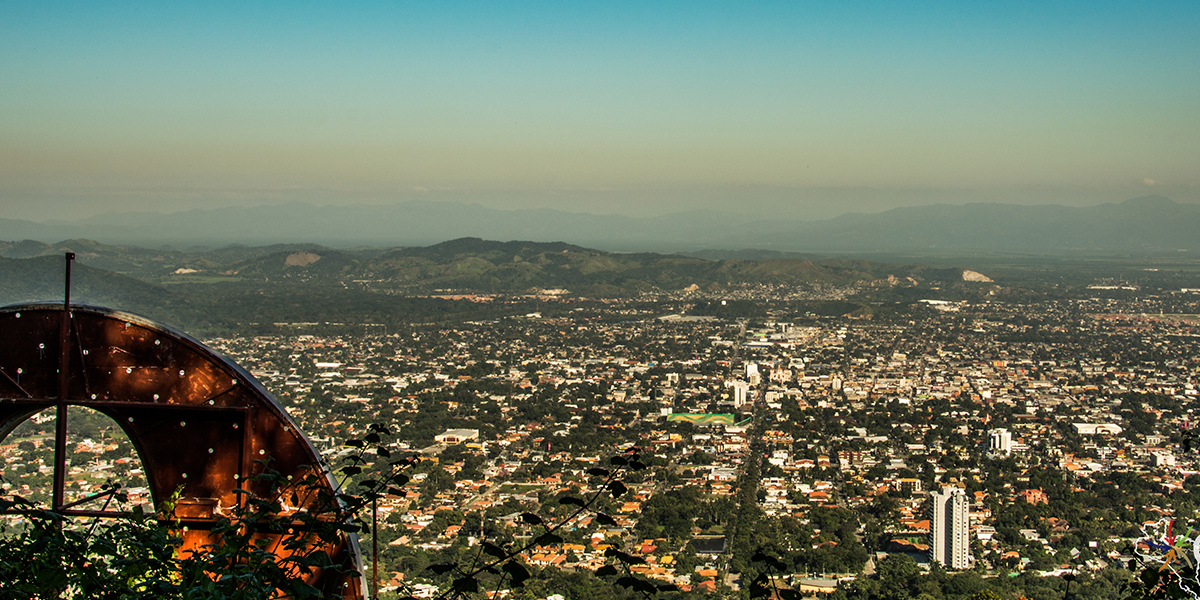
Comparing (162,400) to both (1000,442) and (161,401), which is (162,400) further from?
(1000,442)

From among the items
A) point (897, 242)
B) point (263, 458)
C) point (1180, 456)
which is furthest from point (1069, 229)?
point (263, 458)

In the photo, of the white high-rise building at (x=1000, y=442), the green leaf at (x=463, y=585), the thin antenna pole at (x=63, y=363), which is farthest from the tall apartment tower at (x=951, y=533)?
the thin antenna pole at (x=63, y=363)

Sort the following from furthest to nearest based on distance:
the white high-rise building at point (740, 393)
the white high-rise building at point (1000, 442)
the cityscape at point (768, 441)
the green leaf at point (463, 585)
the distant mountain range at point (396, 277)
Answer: the distant mountain range at point (396, 277), the white high-rise building at point (740, 393), the white high-rise building at point (1000, 442), the cityscape at point (768, 441), the green leaf at point (463, 585)

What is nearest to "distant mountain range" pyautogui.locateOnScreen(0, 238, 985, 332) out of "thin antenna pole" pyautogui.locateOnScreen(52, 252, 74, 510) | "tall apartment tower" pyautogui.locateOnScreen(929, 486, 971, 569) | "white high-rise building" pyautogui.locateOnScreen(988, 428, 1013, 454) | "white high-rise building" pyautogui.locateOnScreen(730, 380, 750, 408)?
"white high-rise building" pyautogui.locateOnScreen(730, 380, 750, 408)

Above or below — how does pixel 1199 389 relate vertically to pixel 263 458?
below

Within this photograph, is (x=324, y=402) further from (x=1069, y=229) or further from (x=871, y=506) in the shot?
(x=1069, y=229)

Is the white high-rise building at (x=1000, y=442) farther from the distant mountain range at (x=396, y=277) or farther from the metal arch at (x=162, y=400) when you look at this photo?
the distant mountain range at (x=396, y=277)
